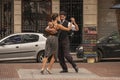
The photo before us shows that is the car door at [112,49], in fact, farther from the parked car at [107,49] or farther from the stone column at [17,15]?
the stone column at [17,15]

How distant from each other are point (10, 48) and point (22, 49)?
53cm

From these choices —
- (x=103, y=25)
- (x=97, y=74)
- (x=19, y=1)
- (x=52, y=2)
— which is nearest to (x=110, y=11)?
(x=103, y=25)

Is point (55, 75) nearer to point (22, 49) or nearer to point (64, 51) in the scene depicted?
point (64, 51)

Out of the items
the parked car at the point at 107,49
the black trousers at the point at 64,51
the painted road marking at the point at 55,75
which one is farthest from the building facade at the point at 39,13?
the black trousers at the point at 64,51

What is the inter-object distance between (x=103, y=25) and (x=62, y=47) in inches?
530

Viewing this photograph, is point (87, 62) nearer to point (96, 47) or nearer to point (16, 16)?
point (96, 47)

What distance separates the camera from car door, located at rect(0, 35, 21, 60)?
20.7 m

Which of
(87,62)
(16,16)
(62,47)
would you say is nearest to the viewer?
(62,47)

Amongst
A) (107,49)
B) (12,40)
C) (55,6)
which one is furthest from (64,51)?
(55,6)

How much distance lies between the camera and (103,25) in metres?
27.9

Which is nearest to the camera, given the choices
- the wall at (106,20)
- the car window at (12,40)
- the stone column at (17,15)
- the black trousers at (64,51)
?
the black trousers at (64,51)

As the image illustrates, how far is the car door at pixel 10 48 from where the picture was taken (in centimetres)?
2069

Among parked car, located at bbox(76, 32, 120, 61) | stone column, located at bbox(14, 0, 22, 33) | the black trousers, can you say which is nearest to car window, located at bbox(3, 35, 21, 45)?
parked car, located at bbox(76, 32, 120, 61)

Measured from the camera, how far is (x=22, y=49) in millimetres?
20672
